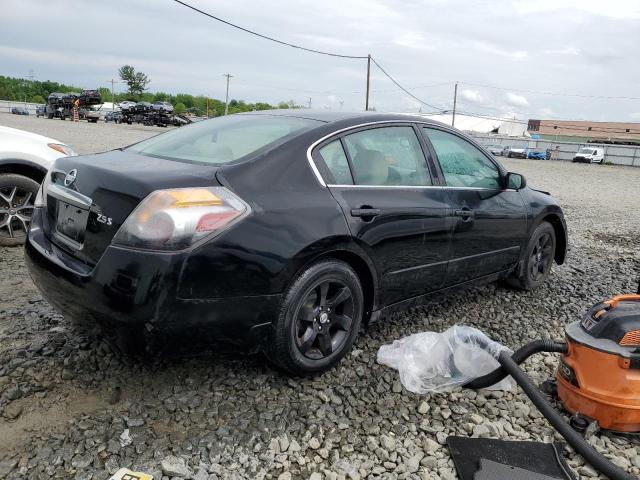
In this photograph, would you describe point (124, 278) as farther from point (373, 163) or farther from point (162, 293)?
point (373, 163)

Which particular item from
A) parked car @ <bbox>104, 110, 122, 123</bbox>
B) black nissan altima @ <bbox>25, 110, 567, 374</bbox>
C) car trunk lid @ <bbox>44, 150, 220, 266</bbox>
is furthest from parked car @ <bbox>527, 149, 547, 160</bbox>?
car trunk lid @ <bbox>44, 150, 220, 266</bbox>

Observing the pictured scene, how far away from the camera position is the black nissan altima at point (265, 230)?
2.34 meters

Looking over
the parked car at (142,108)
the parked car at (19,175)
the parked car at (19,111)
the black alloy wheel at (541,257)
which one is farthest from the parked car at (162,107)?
the black alloy wheel at (541,257)

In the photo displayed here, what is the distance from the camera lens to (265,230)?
8.24 feet

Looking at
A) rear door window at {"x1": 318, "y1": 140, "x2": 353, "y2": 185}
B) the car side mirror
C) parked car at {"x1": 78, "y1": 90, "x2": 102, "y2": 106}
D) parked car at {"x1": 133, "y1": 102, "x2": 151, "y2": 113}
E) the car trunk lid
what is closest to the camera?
A: the car trunk lid

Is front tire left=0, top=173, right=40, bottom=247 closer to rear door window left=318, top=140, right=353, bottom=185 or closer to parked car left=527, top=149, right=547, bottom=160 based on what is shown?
rear door window left=318, top=140, right=353, bottom=185

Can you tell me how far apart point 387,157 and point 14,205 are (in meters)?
3.66

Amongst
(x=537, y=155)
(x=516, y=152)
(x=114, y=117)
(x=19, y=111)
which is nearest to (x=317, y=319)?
(x=516, y=152)

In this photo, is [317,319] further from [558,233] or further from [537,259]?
[558,233]

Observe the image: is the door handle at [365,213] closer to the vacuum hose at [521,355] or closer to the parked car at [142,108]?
the vacuum hose at [521,355]

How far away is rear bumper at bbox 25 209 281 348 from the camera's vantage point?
2285mm

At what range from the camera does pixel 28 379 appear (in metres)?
2.79

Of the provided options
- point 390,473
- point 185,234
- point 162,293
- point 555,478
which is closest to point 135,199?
point 185,234

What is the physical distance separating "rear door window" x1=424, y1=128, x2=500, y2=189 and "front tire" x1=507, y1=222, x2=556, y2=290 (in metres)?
0.83
